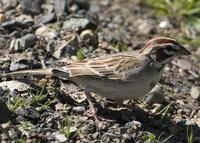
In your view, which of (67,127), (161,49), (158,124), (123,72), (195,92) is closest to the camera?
(67,127)

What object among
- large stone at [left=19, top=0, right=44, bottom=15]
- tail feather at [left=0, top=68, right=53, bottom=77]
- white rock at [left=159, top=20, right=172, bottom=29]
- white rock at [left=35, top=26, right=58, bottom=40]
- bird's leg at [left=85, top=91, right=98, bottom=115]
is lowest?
bird's leg at [left=85, top=91, right=98, bottom=115]

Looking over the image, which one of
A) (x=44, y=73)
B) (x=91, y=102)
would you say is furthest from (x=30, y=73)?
(x=91, y=102)

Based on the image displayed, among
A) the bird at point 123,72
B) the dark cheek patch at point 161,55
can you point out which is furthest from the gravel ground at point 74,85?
the dark cheek patch at point 161,55

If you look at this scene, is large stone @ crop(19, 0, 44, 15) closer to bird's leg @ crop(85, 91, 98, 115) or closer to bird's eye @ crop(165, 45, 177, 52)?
bird's leg @ crop(85, 91, 98, 115)

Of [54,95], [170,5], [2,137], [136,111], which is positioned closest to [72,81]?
[54,95]

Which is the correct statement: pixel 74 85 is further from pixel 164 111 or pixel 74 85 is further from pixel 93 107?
pixel 164 111

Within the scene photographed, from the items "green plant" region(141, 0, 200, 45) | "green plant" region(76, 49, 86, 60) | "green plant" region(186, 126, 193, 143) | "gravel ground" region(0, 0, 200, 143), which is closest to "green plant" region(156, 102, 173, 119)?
"gravel ground" region(0, 0, 200, 143)

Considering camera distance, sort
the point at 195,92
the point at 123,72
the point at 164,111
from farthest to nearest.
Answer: the point at 195,92
the point at 164,111
the point at 123,72
